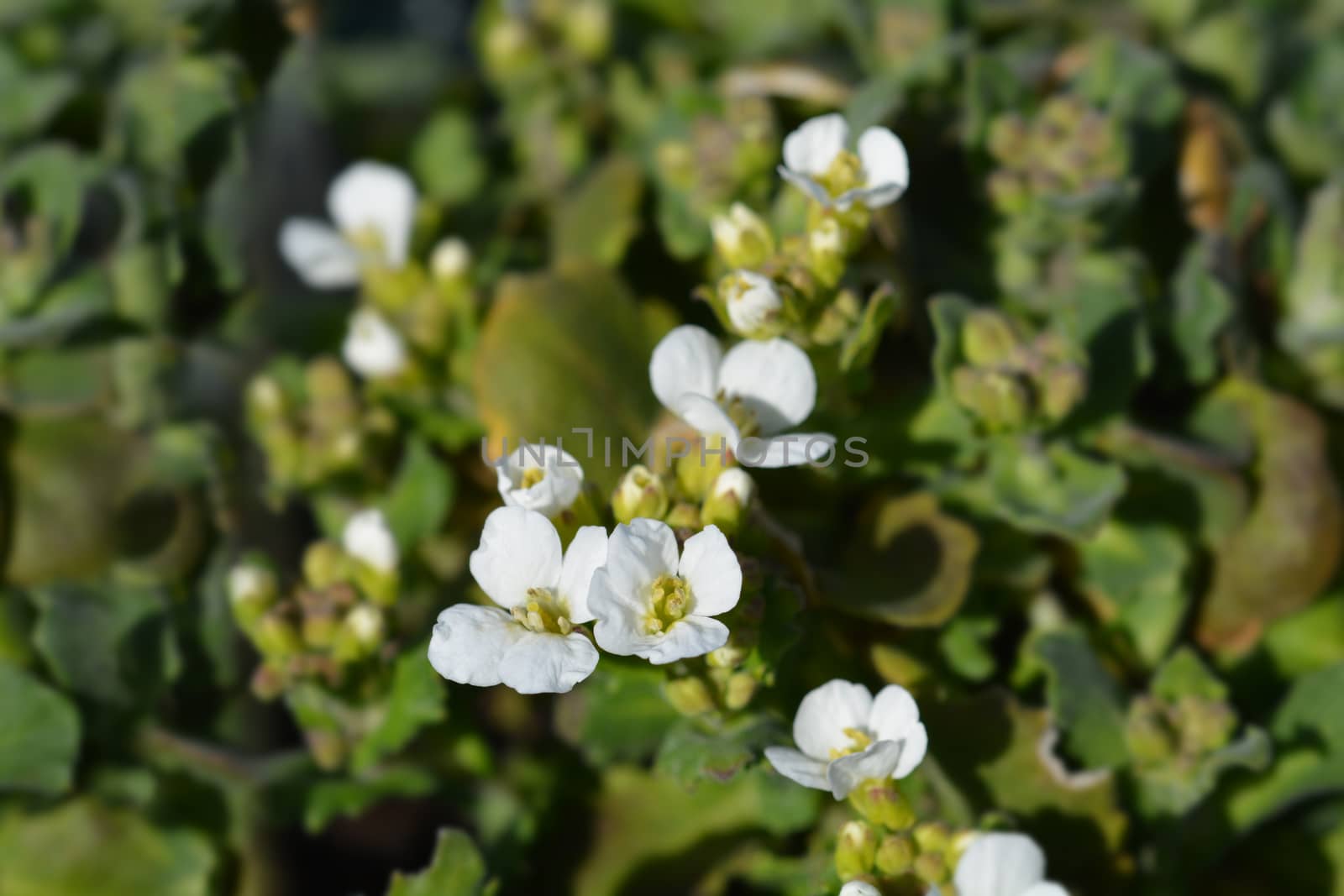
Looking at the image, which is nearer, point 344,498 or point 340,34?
point 344,498

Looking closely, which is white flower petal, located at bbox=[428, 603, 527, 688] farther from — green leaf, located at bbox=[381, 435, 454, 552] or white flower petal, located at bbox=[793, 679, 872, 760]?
green leaf, located at bbox=[381, 435, 454, 552]

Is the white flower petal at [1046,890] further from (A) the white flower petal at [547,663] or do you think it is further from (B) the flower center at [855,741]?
(A) the white flower petal at [547,663]

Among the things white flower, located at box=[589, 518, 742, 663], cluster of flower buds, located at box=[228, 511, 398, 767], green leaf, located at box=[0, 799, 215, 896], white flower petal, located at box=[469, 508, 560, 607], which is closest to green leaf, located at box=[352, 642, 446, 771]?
cluster of flower buds, located at box=[228, 511, 398, 767]

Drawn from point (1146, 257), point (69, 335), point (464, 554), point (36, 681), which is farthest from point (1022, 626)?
point (69, 335)

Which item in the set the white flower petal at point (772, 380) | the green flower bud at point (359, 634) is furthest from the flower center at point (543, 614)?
the green flower bud at point (359, 634)

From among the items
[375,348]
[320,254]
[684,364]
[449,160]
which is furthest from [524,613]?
[449,160]

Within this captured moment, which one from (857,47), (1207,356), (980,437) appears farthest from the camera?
(857,47)

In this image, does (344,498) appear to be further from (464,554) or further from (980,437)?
(980,437)
